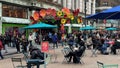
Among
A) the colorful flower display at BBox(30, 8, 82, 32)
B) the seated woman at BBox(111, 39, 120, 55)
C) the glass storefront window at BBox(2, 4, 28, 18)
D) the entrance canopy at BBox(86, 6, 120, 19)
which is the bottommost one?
the seated woman at BBox(111, 39, 120, 55)

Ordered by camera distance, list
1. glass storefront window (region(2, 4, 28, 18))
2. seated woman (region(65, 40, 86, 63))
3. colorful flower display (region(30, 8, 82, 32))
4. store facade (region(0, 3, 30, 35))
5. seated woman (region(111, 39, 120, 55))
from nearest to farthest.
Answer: seated woman (region(65, 40, 86, 63))
colorful flower display (region(30, 8, 82, 32))
seated woman (region(111, 39, 120, 55))
store facade (region(0, 3, 30, 35))
glass storefront window (region(2, 4, 28, 18))

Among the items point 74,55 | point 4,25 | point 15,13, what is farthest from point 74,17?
point 15,13

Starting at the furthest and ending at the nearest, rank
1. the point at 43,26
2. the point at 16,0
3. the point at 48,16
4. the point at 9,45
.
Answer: the point at 16,0 < the point at 9,45 < the point at 48,16 < the point at 43,26

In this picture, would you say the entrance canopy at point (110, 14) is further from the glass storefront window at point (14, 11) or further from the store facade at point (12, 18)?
the glass storefront window at point (14, 11)

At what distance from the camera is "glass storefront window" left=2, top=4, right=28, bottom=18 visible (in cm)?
4247

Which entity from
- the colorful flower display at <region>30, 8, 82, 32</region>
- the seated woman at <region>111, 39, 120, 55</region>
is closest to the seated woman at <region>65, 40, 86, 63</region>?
the colorful flower display at <region>30, 8, 82, 32</region>

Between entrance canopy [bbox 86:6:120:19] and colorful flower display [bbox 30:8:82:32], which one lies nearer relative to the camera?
entrance canopy [bbox 86:6:120:19]

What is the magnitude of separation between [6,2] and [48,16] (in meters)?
16.9

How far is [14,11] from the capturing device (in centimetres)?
4550

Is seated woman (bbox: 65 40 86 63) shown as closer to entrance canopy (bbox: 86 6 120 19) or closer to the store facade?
entrance canopy (bbox: 86 6 120 19)

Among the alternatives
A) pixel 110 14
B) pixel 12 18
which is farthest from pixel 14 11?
pixel 110 14

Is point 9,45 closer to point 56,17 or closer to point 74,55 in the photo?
point 56,17

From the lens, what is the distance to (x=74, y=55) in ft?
65.0

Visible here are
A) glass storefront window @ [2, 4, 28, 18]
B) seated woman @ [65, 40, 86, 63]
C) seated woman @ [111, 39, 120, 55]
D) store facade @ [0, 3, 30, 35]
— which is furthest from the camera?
glass storefront window @ [2, 4, 28, 18]
